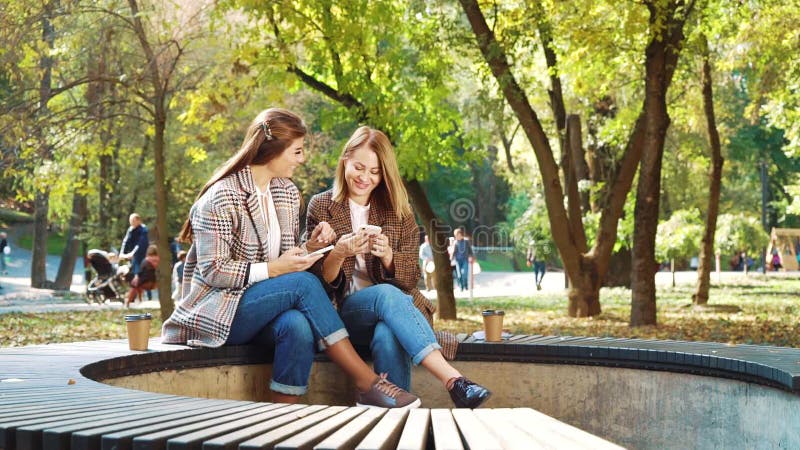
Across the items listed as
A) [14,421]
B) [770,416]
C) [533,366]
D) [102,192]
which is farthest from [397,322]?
[102,192]

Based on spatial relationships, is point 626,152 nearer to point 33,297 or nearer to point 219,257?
point 219,257

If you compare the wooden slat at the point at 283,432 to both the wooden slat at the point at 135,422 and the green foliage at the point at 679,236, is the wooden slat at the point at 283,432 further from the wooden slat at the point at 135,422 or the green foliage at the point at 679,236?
the green foliage at the point at 679,236

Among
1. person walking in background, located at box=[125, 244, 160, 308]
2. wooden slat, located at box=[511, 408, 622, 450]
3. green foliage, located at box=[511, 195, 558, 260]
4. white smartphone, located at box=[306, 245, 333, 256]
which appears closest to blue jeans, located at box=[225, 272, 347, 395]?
white smartphone, located at box=[306, 245, 333, 256]

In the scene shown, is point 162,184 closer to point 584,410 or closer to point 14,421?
point 584,410

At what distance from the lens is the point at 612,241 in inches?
708

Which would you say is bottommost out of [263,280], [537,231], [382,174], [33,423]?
[33,423]

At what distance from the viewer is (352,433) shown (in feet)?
11.0

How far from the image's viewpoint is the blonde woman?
560 cm

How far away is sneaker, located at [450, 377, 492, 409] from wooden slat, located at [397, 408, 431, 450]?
4.50ft

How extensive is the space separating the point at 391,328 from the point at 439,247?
41.5 feet

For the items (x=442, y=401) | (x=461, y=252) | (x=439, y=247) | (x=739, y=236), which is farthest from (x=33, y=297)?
(x=442, y=401)

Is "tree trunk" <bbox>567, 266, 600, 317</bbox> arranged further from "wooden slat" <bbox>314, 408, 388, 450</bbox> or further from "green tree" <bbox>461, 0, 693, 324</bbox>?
"wooden slat" <bbox>314, 408, 388, 450</bbox>

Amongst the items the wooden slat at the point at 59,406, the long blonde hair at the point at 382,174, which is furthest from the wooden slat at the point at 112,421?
the long blonde hair at the point at 382,174

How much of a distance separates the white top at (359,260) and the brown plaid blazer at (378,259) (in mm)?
24
